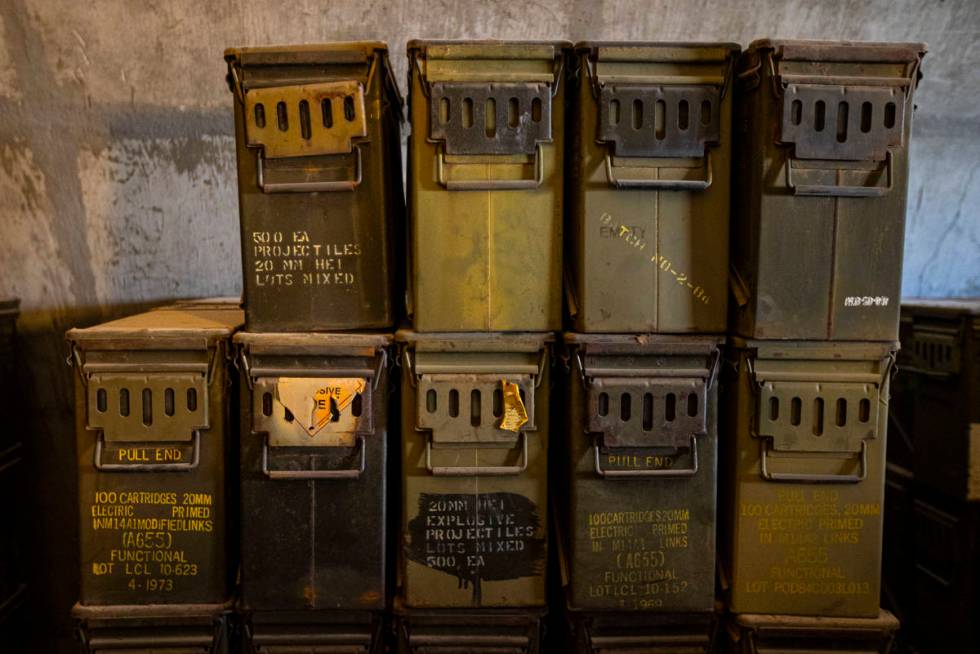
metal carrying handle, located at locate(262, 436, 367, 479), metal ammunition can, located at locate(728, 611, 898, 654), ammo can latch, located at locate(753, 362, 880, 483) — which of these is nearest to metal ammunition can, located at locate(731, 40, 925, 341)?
ammo can latch, located at locate(753, 362, 880, 483)

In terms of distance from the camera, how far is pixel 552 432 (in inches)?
78.2

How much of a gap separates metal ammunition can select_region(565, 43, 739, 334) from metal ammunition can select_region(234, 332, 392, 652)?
1.94 ft

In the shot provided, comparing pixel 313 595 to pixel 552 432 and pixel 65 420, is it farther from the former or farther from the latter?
pixel 65 420

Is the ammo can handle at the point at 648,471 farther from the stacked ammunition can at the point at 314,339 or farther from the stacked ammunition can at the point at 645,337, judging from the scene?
the stacked ammunition can at the point at 314,339

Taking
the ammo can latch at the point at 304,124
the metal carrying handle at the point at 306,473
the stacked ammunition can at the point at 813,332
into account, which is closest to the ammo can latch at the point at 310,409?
the metal carrying handle at the point at 306,473

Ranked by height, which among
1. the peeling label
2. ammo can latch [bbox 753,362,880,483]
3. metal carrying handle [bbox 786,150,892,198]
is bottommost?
the peeling label

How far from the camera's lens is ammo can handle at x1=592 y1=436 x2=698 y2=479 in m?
1.74

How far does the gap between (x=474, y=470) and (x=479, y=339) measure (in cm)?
33

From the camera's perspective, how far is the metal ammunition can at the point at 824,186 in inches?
64.1

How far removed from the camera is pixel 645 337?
5.64 feet

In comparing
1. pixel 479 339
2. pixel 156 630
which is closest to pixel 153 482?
pixel 156 630

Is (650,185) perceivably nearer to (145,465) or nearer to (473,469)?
(473,469)

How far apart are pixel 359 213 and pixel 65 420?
5.37 feet

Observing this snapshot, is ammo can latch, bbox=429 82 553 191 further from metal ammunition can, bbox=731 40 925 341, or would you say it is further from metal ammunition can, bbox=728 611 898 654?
metal ammunition can, bbox=728 611 898 654
